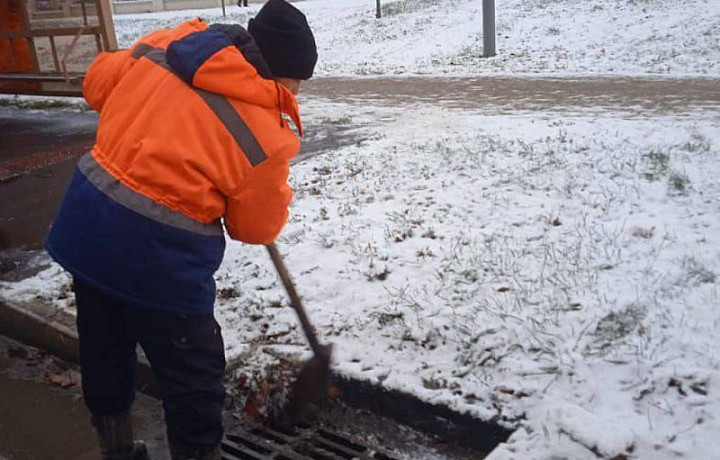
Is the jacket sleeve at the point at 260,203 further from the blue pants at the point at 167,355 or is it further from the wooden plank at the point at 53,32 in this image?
the wooden plank at the point at 53,32

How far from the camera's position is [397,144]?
7156 mm

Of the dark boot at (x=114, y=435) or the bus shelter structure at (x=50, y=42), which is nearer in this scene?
the dark boot at (x=114, y=435)

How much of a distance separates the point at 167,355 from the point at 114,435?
60 cm

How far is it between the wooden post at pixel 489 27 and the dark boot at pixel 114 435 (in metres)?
13.6

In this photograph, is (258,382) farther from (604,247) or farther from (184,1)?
(184,1)

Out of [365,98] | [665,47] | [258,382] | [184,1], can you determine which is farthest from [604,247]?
[184,1]

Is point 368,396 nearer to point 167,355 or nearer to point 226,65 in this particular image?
point 167,355

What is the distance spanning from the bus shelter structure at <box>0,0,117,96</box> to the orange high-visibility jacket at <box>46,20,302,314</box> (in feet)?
25.8

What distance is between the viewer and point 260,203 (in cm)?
218

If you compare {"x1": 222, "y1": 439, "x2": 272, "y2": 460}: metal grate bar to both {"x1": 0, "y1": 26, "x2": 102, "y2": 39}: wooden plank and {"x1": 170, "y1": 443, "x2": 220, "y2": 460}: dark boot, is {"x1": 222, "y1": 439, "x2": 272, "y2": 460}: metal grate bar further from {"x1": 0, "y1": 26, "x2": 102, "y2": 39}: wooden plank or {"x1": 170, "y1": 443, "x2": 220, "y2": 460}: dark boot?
{"x1": 0, "y1": 26, "x2": 102, "y2": 39}: wooden plank

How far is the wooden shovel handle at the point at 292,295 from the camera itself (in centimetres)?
280

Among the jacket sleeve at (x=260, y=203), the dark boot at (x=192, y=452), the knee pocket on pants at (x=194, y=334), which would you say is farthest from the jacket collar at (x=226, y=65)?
the dark boot at (x=192, y=452)

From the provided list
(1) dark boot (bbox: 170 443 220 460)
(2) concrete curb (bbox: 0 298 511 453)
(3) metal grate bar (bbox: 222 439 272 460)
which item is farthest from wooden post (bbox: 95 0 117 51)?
(1) dark boot (bbox: 170 443 220 460)

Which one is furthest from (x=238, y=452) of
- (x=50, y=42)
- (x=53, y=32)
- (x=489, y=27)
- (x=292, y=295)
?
(x=489, y=27)
